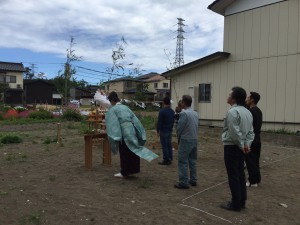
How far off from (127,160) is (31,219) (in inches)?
103

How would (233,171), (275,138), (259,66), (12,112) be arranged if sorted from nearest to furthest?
(233,171), (275,138), (259,66), (12,112)

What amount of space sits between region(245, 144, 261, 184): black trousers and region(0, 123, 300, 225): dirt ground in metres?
0.20

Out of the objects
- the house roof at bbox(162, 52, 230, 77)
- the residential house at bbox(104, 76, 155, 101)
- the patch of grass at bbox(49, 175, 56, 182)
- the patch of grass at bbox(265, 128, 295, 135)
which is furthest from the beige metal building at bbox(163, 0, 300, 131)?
the patch of grass at bbox(49, 175, 56, 182)

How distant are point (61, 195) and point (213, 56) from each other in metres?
12.0

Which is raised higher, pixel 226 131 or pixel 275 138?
pixel 226 131

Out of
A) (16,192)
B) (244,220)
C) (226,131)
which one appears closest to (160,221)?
(244,220)

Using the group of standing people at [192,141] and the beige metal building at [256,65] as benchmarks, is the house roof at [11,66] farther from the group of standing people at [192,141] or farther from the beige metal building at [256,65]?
the group of standing people at [192,141]

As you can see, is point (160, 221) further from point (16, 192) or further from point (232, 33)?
point (232, 33)

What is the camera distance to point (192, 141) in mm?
6297

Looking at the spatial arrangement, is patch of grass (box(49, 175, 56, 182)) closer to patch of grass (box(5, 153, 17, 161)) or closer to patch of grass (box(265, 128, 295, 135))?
patch of grass (box(5, 153, 17, 161))

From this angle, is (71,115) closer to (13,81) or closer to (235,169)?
(235,169)

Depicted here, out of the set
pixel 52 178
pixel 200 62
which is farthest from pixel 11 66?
pixel 52 178

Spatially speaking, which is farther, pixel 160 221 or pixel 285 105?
pixel 285 105

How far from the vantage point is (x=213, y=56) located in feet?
53.3
